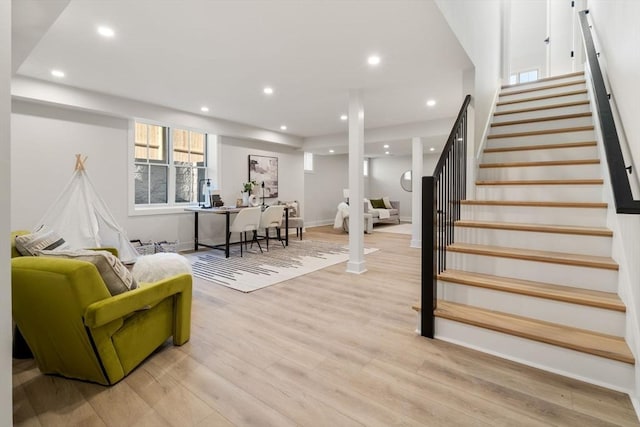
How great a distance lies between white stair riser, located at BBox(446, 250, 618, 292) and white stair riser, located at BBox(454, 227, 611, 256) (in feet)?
0.91

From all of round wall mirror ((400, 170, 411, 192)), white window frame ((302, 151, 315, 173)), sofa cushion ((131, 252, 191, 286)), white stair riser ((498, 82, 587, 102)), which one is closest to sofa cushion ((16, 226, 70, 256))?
sofa cushion ((131, 252, 191, 286))

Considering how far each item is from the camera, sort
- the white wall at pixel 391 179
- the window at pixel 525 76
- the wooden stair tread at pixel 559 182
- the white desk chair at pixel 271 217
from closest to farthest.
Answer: the wooden stair tread at pixel 559 182, the white desk chair at pixel 271 217, the window at pixel 525 76, the white wall at pixel 391 179

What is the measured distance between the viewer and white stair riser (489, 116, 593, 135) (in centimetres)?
343

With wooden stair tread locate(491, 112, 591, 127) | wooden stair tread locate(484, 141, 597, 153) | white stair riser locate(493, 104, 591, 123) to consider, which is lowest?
wooden stair tread locate(484, 141, 597, 153)

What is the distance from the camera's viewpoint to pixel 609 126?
5.71 feet

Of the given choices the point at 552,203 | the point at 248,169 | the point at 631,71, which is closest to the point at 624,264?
the point at 552,203

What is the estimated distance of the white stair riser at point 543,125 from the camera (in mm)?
3435

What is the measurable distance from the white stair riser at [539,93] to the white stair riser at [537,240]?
9.47 ft

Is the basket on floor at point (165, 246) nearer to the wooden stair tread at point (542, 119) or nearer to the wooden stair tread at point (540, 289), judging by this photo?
the wooden stair tread at point (540, 289)

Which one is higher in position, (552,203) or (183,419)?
(552,203)

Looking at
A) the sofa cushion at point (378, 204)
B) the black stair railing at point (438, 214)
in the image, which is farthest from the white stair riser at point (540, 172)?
the sofa cushion at point (378, 204)

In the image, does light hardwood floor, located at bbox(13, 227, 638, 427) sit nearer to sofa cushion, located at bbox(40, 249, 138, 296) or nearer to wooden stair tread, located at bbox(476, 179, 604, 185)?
→ sofa cushion, located at bbox(40, 249, 138, 296)

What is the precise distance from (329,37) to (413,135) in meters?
3.93

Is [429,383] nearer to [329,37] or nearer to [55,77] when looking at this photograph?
[329,37]
